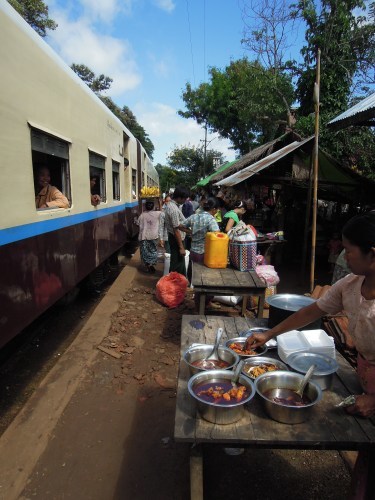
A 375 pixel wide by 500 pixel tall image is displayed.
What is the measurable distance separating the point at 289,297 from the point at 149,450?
5.22ft

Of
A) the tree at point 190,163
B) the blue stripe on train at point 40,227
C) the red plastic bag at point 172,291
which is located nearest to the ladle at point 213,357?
the blue stripe on train at point 40,227

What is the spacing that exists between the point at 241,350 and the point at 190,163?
46.4 meters

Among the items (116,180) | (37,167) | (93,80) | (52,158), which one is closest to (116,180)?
(116,180)

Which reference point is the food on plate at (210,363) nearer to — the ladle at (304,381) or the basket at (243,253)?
the ladle at (304,381)

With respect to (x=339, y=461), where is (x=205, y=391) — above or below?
above

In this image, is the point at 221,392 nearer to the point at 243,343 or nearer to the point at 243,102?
the point at 243,343

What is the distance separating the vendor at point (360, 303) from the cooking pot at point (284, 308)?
0.86ft

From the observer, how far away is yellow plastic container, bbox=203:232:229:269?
172 inches

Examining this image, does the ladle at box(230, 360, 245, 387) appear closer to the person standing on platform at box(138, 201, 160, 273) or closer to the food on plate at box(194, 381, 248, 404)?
the food on plate at box(194, 381, 248, 404)

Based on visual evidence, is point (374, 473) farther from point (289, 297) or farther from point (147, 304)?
point (147, 304)

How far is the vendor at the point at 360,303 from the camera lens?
154cm

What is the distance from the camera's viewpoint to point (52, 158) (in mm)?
3881

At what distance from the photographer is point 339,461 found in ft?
8.13

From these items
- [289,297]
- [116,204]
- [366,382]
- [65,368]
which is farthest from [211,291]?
[116,204]
